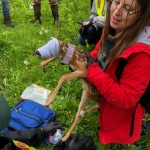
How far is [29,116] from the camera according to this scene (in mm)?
3527

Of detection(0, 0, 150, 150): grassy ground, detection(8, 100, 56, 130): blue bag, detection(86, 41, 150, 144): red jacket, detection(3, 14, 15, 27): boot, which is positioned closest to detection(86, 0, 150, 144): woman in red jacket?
detection(86, 41, 150, 144): red jacket

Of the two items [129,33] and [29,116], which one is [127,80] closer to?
[129,33]

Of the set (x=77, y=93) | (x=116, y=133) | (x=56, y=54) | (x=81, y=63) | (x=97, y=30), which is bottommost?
(x=77, y=93)

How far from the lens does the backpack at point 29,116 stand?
134 inches

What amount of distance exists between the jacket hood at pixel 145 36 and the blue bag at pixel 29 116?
68.5 inches

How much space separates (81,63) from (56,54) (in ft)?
0.85

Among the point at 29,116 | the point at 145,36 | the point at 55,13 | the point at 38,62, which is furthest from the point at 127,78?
the point at 55,13

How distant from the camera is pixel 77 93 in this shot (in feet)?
13.2

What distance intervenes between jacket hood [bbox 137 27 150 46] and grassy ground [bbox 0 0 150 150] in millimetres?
1504

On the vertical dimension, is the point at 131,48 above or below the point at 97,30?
above

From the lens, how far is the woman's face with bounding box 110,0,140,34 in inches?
83.0

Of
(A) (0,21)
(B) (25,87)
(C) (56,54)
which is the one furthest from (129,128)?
(A) (0,21)

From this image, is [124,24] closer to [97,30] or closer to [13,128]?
[13,128]

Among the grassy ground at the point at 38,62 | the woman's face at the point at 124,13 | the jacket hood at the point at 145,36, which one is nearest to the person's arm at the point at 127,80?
the jacket hood at the point at 145,36
